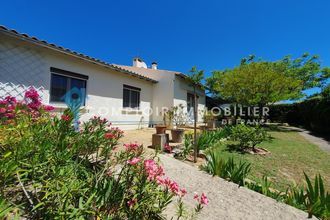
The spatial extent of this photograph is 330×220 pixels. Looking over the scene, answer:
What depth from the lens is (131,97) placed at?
12.8 m

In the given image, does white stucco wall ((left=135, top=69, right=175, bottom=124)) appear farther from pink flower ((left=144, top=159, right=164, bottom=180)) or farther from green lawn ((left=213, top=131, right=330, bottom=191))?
pink flower ((left=144, top=159, right=164, bottom=180))

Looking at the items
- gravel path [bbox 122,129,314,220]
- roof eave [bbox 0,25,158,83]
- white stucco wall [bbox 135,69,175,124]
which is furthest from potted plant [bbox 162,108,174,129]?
gravel path [bbox 122,129,314,220]

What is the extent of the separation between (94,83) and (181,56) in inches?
581

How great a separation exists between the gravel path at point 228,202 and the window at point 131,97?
8446 millimetres

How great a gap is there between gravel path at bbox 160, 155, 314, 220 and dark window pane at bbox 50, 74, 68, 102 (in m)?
6.72

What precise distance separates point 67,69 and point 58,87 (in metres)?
0.98

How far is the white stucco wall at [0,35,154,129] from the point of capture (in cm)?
674

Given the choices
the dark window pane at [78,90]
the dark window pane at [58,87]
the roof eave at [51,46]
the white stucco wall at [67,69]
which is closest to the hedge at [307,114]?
the white stucco wall at [67,69]

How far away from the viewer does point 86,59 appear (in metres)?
8.97

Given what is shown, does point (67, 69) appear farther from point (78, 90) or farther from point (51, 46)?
point (51, 46)

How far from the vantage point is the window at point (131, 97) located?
40.2 feet

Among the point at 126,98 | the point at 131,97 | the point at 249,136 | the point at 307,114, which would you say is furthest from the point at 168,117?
the point at 307,114

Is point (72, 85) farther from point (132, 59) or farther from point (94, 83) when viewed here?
point (132, 59)

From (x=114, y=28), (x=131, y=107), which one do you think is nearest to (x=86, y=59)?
(x=131, y=107)
